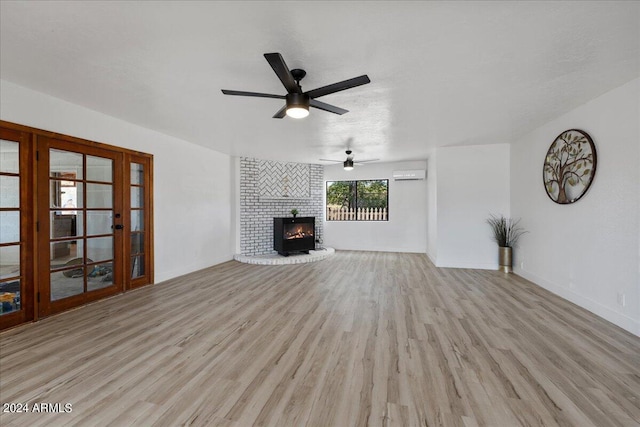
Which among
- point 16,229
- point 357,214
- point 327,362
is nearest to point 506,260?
point 357,214

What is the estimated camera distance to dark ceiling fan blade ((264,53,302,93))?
1931 millimetres

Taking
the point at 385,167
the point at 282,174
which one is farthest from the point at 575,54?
the point at 282,174

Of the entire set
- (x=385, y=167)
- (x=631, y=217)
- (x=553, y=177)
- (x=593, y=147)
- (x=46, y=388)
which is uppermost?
(x=385, y=167)

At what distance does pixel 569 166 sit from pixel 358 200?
514 cm

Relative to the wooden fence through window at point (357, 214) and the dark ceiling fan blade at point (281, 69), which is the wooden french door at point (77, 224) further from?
the wooden fence through window at point (357, 214)

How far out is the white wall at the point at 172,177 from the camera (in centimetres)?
313

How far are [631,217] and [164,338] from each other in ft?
16.1

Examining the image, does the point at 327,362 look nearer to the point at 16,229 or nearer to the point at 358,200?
the point at 16,229

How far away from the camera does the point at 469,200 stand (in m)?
5.64

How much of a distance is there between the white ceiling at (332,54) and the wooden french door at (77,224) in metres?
0.73

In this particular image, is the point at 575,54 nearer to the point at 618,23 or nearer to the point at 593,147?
the point at 618,23

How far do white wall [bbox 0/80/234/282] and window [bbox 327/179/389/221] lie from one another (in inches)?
124

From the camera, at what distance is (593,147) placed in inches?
129

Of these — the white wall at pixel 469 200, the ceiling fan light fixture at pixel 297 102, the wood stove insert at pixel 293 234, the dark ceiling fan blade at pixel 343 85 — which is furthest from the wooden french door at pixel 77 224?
the white wall at pixel 469 200
